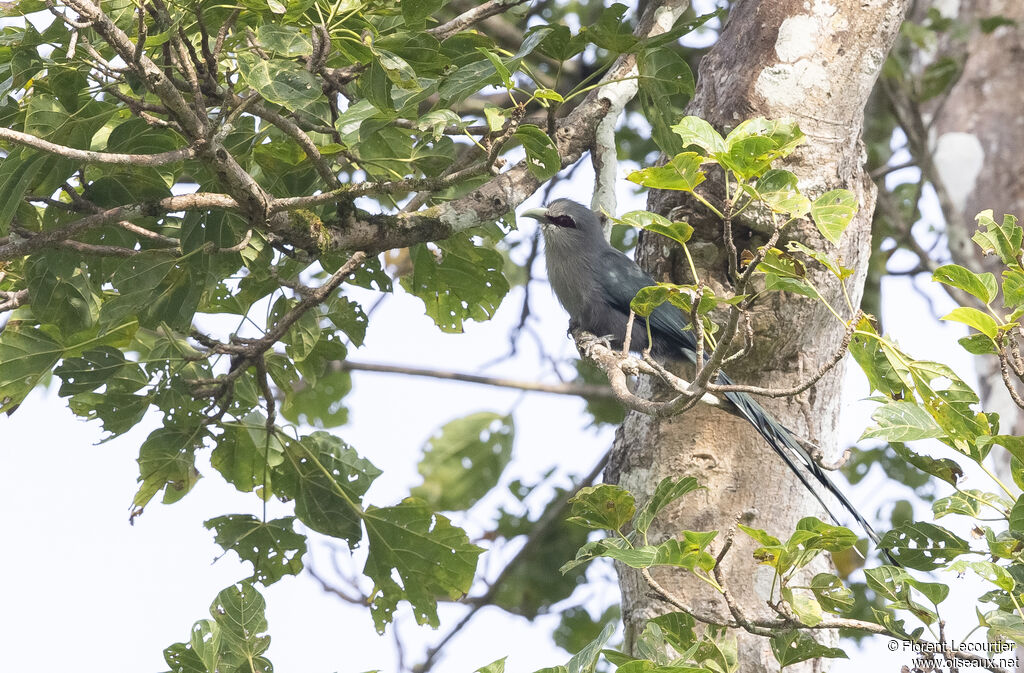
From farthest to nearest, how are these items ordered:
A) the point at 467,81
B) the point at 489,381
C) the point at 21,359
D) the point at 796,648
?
the point at 489,381 < the point at 21,359 < the point at 796,648 < the point at 467,81

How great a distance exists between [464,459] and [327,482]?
2947mm

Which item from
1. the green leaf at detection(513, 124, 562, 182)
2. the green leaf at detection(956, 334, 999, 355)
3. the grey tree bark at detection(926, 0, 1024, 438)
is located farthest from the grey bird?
the grey tree bark at detection(926, 0, 1024, 438)

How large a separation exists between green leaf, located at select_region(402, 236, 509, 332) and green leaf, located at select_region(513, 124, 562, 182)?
0.62 metres

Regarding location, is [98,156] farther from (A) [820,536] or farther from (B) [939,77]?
(B) [939,77]

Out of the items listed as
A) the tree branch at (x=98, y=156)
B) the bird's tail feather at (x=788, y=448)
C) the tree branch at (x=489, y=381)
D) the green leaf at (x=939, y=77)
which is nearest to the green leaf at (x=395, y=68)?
the tree branch at (x=98, y=156)

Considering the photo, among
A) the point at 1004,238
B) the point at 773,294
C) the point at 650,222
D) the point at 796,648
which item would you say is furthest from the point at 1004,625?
the point at 773,294

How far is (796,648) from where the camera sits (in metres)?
2.49

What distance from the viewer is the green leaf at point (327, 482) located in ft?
11.0

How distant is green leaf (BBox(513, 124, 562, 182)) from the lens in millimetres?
2605

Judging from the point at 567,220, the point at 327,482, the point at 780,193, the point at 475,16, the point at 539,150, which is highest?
the point at 567,220

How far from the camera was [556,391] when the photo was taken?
5.36 metres

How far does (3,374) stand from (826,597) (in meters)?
2.53

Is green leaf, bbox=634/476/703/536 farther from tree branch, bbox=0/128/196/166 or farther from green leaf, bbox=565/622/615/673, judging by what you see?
tree branch, bbox=0/128/196/166

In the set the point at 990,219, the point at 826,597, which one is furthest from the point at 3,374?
the point at 990,219
